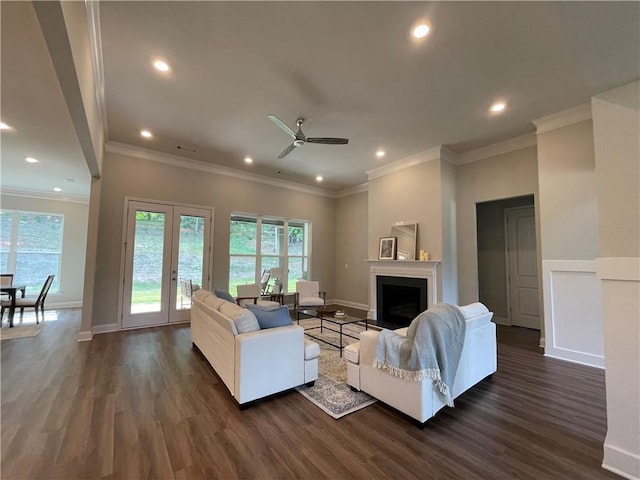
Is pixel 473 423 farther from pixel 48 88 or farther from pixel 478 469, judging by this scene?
pixel 48 88

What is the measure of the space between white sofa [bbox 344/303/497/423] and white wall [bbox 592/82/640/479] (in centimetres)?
99

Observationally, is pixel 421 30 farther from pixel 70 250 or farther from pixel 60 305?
pixel 60 305

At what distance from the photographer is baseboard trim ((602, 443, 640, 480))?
1736 mm

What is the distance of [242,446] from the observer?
200 cm

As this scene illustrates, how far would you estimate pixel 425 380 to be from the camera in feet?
7.22

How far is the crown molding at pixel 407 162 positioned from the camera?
5.19 m

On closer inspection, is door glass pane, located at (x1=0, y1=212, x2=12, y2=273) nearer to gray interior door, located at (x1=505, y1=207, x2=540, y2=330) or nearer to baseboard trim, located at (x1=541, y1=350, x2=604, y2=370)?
baseboard trim, located at (x1=541, y1=350, x2=604, y2=370)

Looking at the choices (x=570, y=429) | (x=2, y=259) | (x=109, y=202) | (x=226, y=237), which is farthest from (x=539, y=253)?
(x=2, y=259)

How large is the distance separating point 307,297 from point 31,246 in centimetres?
746

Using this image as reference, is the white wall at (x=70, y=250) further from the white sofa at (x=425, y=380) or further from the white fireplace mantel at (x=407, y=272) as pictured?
the white sofa at (x=425, y=380)

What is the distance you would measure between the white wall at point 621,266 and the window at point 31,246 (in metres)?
10.7

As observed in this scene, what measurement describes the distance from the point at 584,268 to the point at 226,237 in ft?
20.2

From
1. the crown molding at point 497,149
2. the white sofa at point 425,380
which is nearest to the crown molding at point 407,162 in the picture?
the crown molding at point 497,149

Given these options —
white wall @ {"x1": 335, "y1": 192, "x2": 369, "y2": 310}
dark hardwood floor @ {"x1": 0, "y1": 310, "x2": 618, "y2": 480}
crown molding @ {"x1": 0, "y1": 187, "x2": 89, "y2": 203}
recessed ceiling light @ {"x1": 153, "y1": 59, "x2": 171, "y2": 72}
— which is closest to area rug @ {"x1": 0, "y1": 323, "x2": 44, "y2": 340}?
dark hardwood floor @ {"x1": 0, "y1": 310, "x2": 618, "y2": 480}
